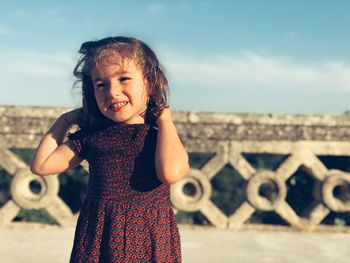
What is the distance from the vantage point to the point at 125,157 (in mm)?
1986

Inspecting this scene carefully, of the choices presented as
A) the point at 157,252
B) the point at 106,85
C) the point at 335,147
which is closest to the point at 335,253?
the point at 335,147

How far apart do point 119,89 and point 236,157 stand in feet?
10.8

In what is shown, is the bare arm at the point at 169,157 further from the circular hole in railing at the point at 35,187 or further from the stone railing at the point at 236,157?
the circular hole in railing at the point at 35,187

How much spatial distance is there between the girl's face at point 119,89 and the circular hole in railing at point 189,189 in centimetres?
322

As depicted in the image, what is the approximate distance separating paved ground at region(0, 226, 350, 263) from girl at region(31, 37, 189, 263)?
2.15 meters

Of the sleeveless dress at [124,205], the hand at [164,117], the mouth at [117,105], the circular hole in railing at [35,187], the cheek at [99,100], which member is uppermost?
the cheek at [99,100]

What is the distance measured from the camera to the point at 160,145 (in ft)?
6.25

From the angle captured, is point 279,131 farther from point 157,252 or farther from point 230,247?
point 157,252

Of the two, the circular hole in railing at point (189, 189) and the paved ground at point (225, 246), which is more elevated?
the circular hole in railing at point (189, 189)

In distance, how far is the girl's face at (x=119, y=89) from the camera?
192 centimetres

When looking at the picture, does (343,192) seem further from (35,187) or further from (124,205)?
(124,205)

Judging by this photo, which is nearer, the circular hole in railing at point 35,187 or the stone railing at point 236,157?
the stone railing at point 236,157

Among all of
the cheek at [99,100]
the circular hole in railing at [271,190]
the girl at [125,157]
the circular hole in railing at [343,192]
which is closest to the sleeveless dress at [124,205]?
the girl at [125,157]

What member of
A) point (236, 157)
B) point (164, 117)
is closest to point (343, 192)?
point (236, 157)
